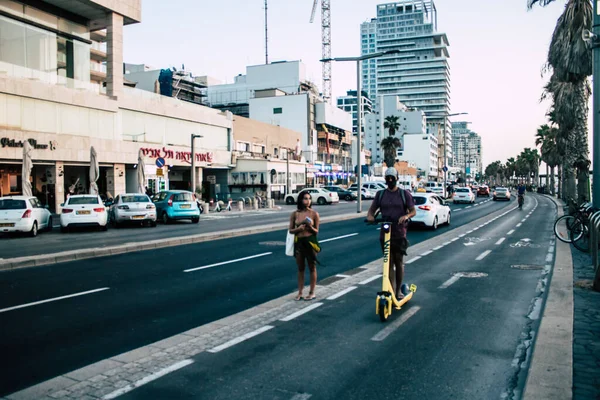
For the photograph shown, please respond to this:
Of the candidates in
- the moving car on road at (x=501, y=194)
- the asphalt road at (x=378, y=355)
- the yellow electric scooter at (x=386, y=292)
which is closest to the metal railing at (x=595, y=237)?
the asphalt road at (x=378, y=355)

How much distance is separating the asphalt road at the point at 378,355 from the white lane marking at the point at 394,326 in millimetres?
29

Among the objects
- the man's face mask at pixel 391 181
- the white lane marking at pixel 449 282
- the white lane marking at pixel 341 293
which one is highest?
the man's face mask at pixel 391 181

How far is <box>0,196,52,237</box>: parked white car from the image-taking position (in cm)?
1892

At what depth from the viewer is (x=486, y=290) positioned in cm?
887

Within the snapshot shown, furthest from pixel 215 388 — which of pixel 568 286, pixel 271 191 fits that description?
pixel 271 191

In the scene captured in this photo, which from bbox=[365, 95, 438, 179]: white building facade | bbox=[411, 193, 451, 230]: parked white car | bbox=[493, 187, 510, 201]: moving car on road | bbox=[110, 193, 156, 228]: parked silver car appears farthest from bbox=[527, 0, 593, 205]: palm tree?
bbox=[365, 95, 438, 179]: white building facade

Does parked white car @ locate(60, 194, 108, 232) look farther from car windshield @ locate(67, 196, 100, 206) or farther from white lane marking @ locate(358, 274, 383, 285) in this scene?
white lane marking @ locate(358, 274, 383, 285)

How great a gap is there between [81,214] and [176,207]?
5.65 meters

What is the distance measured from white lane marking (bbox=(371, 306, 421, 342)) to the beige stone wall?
55.6 meters

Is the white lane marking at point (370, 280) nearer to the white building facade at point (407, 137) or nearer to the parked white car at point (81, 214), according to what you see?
the parked white car at point (81, 214)

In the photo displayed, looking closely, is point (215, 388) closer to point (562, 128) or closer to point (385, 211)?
point (385, 211)

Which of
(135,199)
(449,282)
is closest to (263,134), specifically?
(135,199)

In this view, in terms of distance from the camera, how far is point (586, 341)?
18.8 ft

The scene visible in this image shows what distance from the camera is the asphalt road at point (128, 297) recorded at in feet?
18.3
